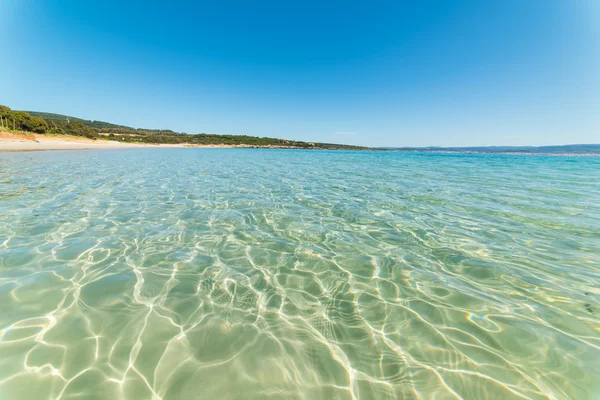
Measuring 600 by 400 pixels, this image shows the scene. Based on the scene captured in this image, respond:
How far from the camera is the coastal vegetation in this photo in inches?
1631

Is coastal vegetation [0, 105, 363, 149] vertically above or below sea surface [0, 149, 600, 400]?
above

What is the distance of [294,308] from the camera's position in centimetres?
293

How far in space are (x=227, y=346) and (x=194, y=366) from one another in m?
0.33

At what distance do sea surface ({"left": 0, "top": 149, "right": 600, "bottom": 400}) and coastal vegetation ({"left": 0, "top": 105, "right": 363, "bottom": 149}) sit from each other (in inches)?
2079

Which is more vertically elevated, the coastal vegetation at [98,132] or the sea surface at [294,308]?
the coastal vegetation at [98,132]

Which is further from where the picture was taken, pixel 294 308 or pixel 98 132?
pixel 98 132

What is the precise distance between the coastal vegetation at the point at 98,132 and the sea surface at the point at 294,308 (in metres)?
52.8

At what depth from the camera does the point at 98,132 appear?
3054 inches

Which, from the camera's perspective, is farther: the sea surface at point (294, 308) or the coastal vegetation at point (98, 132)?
the coastal vegetation at point (98, 132)

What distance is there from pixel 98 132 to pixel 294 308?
10595cm

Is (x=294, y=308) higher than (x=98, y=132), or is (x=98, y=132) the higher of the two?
(x=98, y=132)

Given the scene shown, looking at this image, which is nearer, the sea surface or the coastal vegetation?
the sea surface

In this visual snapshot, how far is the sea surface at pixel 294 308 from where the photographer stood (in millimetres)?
2021

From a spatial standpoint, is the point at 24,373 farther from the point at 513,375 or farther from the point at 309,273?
the point at 513,375
